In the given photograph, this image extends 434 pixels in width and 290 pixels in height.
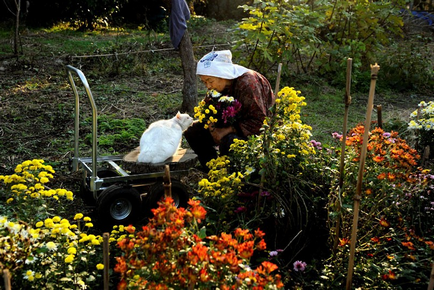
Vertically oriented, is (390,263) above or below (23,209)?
below

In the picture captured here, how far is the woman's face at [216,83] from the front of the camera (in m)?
3.87

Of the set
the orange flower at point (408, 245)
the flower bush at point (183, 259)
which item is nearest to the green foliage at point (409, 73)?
the orange flower at point (408, 245)

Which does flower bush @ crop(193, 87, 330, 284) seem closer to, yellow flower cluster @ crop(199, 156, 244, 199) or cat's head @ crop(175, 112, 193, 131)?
yellow flower cluster @ crop(199, 156, 244, 199)

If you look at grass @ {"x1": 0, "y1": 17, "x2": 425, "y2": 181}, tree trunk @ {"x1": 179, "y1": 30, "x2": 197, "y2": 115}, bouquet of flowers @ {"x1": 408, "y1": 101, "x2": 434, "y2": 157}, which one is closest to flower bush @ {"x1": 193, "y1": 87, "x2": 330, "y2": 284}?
bouquet of flowers @ {"x1": 408, "y1": 101, "x2": 434, "y2": 157}

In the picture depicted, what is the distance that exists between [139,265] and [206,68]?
2.22m

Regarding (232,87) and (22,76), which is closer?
(232,87)

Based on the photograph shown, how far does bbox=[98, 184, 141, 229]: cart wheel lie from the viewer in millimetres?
3465

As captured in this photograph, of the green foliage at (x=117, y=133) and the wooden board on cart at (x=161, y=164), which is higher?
the wooden board on cart at (x=161, y=164)

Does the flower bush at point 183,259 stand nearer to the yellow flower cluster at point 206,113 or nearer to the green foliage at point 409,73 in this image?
the yellow flower cluster at point 206,113

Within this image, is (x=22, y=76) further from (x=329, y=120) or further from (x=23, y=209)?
(x=23, y=209)

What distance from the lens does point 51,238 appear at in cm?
229

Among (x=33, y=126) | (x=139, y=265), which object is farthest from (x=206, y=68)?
(x=33, y=126)

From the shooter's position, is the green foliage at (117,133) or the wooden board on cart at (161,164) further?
the green foliage at (117,133)

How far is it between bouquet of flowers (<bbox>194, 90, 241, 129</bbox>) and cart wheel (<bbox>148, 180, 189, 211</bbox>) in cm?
51
